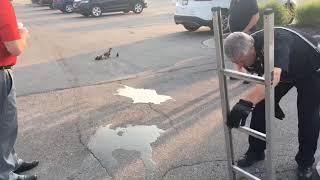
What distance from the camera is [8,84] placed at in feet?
13.7

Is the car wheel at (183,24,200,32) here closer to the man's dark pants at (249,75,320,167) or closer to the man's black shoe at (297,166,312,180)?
the man's dark pants at (249,75,320,167)

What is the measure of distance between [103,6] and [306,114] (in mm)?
21486

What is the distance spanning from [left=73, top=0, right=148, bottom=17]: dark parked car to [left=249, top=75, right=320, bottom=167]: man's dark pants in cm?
2109

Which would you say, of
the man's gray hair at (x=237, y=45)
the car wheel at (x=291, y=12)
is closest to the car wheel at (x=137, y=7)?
the car wheel at (x=291, y=12)

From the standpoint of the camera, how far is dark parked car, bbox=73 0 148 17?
2439cm

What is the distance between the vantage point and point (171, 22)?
63.5ft

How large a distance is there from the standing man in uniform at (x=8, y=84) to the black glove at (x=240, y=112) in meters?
1.88

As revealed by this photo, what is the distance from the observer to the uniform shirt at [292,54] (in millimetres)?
3602

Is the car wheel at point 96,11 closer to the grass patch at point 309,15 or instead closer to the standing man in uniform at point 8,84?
the grass patch at point 309,15

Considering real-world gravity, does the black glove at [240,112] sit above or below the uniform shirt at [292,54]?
below

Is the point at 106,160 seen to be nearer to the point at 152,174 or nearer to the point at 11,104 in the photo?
the point at 152,174

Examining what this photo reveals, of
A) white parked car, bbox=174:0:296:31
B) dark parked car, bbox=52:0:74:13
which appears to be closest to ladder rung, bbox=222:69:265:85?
white parked car, bbox=174:0:296:31

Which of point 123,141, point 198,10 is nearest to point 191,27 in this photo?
point 198,10

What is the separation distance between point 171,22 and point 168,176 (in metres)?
15.2
